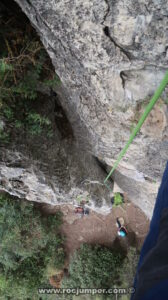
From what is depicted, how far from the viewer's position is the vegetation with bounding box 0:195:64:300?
5004 millimetres

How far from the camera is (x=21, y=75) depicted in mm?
2252

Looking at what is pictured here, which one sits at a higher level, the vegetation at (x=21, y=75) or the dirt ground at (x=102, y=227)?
the vegetation at (x=21, y=75)

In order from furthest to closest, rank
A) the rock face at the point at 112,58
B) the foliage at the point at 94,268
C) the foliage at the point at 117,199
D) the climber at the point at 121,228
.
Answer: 1. the climber at the point at 121,228
2. the foliage at the point at 94,268
3. the foliage at the point at 117,199
4. the rock face at the point at 112,58

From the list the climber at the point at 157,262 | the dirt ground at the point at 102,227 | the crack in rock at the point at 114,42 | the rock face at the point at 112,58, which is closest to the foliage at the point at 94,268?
the dirt ground at the point at 102,227

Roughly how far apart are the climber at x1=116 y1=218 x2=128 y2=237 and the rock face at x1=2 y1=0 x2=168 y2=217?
9.49 feet

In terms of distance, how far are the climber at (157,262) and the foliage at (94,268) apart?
4.00m

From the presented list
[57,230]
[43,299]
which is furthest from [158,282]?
[43,299]

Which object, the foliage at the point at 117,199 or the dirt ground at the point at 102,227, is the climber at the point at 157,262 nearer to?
the foliage at the point at 117,199

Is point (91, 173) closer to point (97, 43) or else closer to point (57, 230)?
point (97, 43)

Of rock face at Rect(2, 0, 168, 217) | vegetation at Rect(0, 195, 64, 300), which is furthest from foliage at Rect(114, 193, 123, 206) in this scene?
rock face at Rect(2, 0, 168, 217)

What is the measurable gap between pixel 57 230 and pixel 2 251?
50.2 inches

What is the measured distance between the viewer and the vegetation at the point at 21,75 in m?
2.09

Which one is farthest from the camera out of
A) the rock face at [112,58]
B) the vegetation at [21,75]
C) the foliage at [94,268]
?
the foliage at [94,268]

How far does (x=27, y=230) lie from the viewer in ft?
17.2
